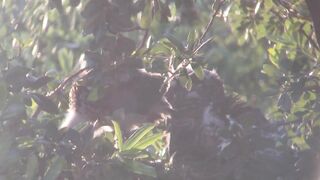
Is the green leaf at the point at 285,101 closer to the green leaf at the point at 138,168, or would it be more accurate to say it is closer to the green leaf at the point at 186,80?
the green leaf at the point at 186,80

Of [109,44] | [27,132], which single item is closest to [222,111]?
[109,44]

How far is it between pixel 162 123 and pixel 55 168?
51cm

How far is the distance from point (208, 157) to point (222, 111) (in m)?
0.21

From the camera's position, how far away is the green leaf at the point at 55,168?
1.60 meters

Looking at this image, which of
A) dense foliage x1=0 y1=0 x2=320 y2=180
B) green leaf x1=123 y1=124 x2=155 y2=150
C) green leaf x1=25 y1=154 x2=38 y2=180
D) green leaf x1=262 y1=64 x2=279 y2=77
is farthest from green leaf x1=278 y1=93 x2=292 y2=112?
green leaf x1=25 y1=154 x2=38 y2=180

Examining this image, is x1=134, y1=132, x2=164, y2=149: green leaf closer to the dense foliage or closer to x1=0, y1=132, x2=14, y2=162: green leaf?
the dense foliage

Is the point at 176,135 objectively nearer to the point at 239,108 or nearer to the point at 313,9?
the point at 239,108

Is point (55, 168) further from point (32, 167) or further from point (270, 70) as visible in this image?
point (270, 70)

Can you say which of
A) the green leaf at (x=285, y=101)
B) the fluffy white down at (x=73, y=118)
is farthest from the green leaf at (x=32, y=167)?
the green leaf at (x=285, y=101)

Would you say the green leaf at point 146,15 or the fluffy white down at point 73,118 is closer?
the green leaf at point 146,15

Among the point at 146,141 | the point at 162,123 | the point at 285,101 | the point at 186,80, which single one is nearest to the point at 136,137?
the point at 146,141

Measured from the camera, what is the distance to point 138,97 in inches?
81.4

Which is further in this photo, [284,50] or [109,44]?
[284,50]

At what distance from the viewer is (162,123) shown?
2.05 m
